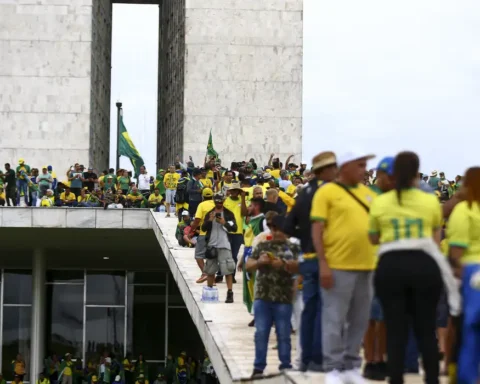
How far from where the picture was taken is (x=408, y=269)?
6.77 metres

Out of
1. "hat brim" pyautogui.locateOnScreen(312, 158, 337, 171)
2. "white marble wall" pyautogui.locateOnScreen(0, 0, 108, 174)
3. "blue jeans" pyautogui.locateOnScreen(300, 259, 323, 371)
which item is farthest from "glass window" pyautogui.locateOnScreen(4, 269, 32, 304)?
"hat brim" pyautogui.locateOnScreen(312, 158, 337, 171)

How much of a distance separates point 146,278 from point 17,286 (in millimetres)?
3826

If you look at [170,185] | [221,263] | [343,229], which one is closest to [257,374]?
[343,229]

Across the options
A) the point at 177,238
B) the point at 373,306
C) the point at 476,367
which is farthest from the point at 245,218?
the point at 476,367

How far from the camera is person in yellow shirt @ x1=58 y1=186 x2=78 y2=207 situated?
28.9 meters

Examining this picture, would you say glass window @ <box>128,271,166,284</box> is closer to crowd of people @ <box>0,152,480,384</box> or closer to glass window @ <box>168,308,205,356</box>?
glass window @ <box>168,308,205,356</box>

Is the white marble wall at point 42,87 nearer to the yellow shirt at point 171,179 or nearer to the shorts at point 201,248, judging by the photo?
the yellow shirt at point 171,179

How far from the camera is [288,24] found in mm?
44469

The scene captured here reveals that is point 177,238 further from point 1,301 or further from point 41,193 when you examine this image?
point 1,301

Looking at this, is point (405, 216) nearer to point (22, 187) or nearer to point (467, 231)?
point (467, 231)

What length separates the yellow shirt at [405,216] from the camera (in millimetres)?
6914

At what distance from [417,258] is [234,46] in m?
38.0

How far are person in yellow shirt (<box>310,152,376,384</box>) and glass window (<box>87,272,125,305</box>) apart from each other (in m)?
28.5

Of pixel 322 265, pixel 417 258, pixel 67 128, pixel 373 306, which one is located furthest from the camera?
pixel 67 128
